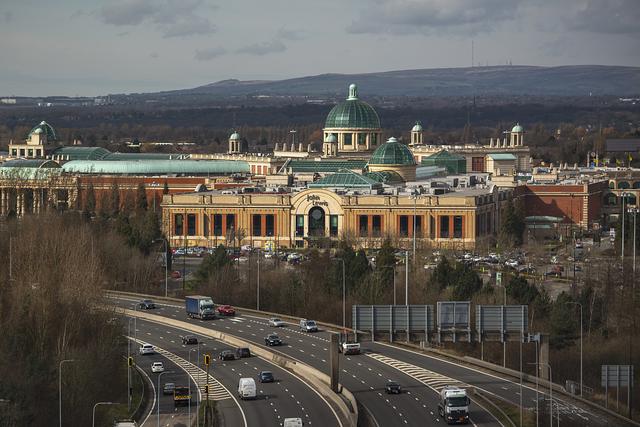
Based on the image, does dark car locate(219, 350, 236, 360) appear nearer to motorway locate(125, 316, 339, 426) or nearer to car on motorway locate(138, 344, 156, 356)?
motorway locate(125, 316, 339, 426)

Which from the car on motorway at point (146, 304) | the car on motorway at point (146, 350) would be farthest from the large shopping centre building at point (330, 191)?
the car on motorway at point (146, 350)

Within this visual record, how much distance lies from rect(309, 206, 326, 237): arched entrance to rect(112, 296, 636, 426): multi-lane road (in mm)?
38816

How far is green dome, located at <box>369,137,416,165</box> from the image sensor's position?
5817 inches

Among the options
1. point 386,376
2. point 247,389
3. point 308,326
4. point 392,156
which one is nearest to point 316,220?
point 392,156

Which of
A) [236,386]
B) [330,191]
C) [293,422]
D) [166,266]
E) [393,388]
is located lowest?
[236,386]

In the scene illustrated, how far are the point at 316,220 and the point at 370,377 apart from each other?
→ 187 feet

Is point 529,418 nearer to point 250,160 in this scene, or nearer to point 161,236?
point 161,236

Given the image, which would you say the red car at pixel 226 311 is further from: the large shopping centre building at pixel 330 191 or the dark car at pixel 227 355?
the large shopping centre building at pixel 330 191

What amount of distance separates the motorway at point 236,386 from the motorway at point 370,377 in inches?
21.8

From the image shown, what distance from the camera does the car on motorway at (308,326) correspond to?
86.4m

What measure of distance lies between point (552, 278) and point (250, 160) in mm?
75722

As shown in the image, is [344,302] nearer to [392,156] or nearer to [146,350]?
[146,350]

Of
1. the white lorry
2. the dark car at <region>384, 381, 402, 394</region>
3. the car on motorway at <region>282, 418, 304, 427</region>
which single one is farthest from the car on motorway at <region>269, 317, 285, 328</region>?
the car on motorway at <region>282, 418, 304, 427</region>

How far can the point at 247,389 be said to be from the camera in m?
68.6
